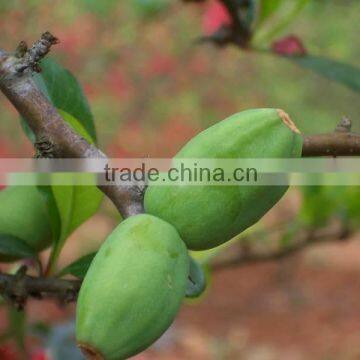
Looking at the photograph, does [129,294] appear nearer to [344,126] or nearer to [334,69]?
[344,126]

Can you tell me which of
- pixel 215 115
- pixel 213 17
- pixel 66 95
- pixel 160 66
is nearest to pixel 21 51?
pixel 66 95

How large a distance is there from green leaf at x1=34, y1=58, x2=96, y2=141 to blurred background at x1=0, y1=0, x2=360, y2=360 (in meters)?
2.33

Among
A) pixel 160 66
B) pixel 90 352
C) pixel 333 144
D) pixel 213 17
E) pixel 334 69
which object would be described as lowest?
pixel 90 352

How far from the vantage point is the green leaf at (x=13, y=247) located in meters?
0.61

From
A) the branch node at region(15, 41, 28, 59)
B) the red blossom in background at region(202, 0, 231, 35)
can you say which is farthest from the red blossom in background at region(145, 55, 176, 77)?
the branch node at region(15, 41, 28, 59)

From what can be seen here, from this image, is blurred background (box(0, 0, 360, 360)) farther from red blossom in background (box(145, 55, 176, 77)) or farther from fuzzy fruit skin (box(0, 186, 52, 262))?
fuzzy fruit skin (box(0, 186, 52, 262))

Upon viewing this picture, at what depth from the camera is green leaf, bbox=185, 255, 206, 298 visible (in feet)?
1.95

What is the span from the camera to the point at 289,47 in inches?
46.3

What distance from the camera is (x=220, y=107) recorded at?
14.2 feet

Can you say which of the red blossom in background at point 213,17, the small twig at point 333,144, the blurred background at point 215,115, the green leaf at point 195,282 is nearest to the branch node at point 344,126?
the small twig at point 333,144

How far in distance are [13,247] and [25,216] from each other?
3cm

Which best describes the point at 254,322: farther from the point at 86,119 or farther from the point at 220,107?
the point at 86,119

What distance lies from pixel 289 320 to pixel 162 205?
3.68 m

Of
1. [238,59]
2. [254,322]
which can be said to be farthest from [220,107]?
[254,322]
